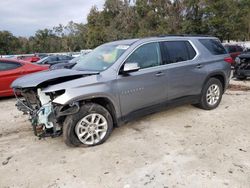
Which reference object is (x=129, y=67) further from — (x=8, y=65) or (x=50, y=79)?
(x=8, y=65)

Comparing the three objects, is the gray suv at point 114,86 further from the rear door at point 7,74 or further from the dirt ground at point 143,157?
the rear door at point 7,74

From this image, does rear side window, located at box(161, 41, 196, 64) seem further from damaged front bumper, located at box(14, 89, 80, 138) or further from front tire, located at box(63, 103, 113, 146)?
damaged front bumper, located at box(14, 89, 80, 138)

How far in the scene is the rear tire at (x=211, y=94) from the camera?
5.53m

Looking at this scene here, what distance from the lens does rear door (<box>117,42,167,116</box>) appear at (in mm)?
4164

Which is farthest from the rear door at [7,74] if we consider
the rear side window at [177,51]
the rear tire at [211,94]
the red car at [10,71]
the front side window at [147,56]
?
the rear tire at [211,94]

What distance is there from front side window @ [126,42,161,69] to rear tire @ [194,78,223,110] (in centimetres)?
156

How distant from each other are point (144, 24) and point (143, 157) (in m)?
30.0

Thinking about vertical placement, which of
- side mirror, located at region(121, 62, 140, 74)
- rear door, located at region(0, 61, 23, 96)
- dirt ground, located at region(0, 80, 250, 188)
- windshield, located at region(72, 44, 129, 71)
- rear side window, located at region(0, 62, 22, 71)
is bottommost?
dirt ground, located at region(0, 80, 250, 188)

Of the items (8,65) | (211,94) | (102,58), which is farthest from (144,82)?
(8,65)

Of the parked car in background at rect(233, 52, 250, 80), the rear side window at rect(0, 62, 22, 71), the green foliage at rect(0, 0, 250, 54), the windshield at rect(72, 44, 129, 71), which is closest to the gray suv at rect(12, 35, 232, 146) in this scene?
the windshield at rect(72, 44, 129, 71)

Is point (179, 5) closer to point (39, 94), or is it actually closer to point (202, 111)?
point (202, 111)

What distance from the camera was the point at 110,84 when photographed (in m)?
3.97

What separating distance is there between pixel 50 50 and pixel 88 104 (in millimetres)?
50517

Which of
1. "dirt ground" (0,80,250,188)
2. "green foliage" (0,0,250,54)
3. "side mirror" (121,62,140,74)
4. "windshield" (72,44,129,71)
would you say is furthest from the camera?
"green foliage" (0,0,250,54)
